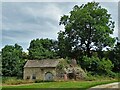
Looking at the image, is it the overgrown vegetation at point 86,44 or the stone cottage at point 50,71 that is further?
the overgrown vegetation at point 86,44

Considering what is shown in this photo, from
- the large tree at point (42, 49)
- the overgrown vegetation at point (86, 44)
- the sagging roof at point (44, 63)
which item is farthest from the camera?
the large tree at point (42, 49)

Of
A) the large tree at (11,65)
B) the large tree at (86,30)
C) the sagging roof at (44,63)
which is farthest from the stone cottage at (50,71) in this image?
the large tree at (86,30)

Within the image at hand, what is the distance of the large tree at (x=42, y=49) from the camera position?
46.6 m

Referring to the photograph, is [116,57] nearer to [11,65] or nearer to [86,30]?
[86,30]

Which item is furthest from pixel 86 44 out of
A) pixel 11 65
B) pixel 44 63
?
pixel 11 65

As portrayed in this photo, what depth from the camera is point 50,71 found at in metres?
38.3

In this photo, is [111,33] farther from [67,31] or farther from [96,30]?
[67,31]

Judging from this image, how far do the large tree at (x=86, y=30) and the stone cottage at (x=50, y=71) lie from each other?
6232 millimetres

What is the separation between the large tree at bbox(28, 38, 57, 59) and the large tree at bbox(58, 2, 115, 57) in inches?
122

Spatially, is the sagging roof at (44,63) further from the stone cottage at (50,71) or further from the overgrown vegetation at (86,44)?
the overgrown vegetation at (86,44)

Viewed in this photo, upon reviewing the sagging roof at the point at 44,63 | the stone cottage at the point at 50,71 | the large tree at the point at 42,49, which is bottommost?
the stone cottage at the point at 50,71

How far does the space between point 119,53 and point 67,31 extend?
9094 mm

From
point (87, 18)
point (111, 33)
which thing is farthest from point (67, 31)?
point (111, 33)

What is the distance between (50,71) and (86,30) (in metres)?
9.75
